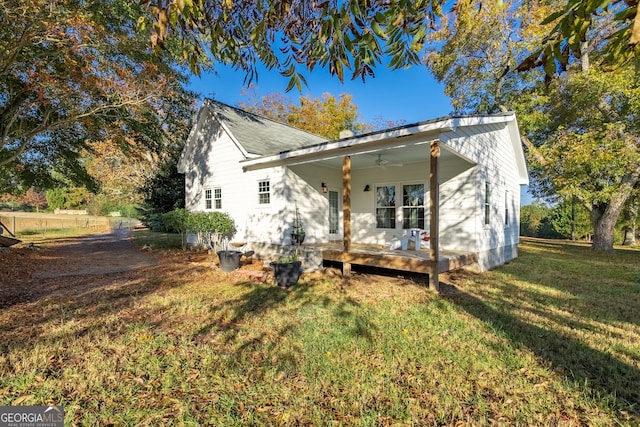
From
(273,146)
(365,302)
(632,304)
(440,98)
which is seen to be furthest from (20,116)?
(440,98)

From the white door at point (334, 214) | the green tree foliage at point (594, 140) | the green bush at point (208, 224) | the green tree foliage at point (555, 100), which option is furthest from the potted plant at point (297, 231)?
the green tree foliage at point (594, 140)

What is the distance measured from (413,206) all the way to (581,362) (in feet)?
21.4

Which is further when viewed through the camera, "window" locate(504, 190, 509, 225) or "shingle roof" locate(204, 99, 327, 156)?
"shingle roof" locate(204, 99, 327, 156)

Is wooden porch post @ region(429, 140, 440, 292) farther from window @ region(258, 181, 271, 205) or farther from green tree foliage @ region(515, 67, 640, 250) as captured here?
green tree foliage @ region(515, 67, 640, 250)

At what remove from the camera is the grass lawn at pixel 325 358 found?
2557 millimetres

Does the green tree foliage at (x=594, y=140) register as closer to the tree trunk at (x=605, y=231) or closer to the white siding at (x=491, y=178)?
the tree trunk at (x=605, y=231)

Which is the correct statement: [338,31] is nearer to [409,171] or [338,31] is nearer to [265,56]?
[265,56]

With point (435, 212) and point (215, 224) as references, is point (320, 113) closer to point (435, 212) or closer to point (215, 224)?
point (215, 224)

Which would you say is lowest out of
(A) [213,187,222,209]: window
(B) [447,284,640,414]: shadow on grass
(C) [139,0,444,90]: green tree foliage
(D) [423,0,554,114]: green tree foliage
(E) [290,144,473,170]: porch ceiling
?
(B) [447,284,640,414]: shadow on grass

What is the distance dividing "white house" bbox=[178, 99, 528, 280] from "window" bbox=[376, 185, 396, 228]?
0.03 m

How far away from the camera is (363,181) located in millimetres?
10812

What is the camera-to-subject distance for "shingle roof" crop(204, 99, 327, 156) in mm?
10414

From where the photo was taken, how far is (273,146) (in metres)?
11.2

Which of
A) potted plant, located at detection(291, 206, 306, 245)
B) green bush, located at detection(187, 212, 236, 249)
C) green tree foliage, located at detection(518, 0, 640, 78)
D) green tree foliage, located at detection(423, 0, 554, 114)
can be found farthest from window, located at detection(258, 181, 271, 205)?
green tree foliage, located at detection(423, 0, 554, 114)
